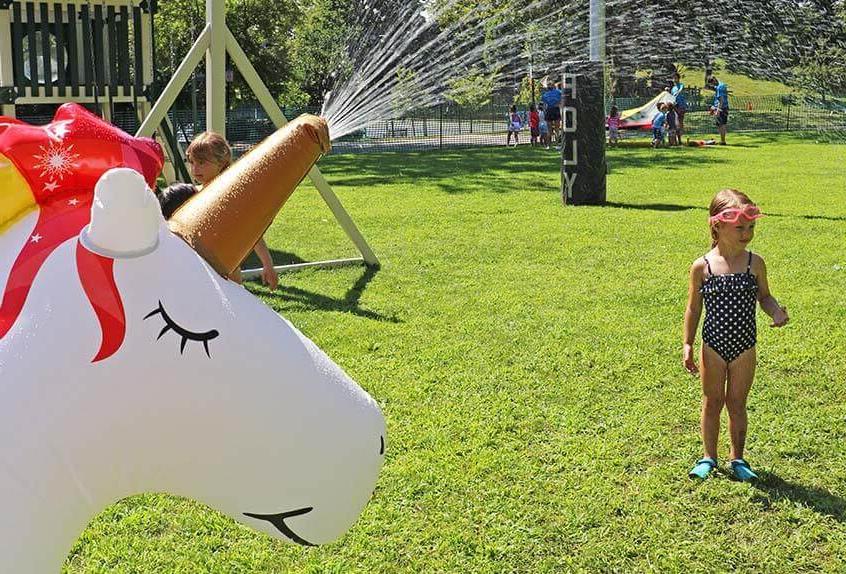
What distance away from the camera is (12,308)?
61.6 inches

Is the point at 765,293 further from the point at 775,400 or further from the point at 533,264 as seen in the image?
the point at 533,264

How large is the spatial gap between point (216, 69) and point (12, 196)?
4.55 meters

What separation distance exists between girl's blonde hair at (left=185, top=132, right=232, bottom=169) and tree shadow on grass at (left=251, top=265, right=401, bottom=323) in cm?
221

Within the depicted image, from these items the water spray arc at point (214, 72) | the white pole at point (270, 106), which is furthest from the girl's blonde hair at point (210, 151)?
the water spray arc at point (214, 72)

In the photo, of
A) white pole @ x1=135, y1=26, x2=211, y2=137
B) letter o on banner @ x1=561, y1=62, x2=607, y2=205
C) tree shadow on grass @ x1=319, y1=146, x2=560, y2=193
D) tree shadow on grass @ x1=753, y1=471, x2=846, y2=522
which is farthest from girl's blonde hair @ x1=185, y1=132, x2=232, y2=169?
tree shadow on grass @ x1=319, y1=146, x2=560, y2=193

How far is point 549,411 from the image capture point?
15.0ft

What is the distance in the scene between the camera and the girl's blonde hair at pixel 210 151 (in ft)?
13.7

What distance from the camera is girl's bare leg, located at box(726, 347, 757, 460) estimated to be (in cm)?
369

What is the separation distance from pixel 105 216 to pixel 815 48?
8.45 meters

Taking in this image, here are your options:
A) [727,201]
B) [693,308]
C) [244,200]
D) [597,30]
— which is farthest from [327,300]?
[597,30]

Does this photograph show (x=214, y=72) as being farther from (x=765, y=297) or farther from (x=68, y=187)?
(x=68, y=187)

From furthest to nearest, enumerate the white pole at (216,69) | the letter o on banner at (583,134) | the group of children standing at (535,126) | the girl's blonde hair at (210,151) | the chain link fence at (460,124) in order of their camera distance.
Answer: the chain link fence at (460,124) < the group of children standing at (535,126) < the letter o on banner at (583,134) < the white pole at (216,69) < the girl's blonde hair at (210,151)

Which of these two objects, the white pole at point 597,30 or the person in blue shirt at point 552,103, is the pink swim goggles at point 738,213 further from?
the person in blue shirt at point 552,103

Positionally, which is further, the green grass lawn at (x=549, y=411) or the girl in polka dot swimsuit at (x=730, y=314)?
the girl in polka dot swimsuit at (x=730, y=314)
